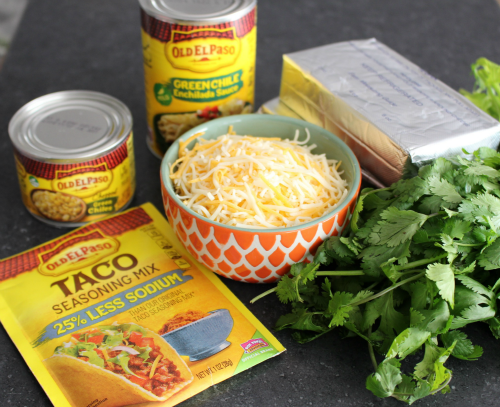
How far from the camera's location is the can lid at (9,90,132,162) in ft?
3.21

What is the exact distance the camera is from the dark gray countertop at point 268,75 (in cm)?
81

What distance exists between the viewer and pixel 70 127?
1043mm

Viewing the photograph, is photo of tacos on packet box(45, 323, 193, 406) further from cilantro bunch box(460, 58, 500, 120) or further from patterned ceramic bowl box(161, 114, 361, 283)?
cilantro bunch box(460, 58, 500, 120)

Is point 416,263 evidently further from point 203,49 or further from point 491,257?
point 203,49

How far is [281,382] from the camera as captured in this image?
0.81 meters

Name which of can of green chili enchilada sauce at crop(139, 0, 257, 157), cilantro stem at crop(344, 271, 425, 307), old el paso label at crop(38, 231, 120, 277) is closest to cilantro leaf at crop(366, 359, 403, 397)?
cilantro stem at crop(344, 271, 425, 307)

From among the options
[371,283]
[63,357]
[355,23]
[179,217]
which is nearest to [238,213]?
[179,217]

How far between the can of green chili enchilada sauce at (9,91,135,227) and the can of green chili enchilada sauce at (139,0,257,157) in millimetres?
113

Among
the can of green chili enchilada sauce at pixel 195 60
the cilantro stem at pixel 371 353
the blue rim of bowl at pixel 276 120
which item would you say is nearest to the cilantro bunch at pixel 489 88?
the blue rim of bowl at pixel 276 120

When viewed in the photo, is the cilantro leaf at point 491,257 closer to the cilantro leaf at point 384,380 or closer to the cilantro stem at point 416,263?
the cilantro stem at point 416,263

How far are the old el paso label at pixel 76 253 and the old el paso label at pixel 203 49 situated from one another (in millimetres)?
388

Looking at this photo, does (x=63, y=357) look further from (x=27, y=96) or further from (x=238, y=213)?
(x=27, y=96)

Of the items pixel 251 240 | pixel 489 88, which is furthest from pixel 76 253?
pixel 489 88

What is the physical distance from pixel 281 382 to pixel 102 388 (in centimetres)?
27
